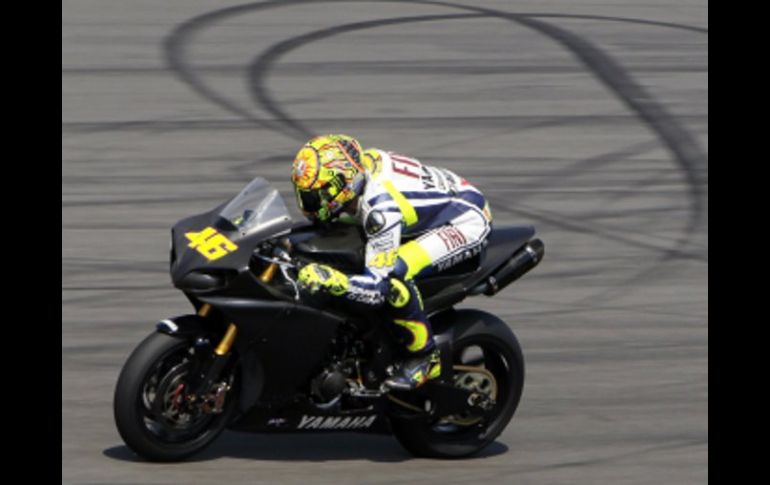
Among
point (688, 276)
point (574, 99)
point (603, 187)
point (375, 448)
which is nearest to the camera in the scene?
point (375, 448)

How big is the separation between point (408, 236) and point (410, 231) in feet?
0.10

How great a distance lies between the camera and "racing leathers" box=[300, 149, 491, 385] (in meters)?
7.91

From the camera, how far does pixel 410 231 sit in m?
8.37

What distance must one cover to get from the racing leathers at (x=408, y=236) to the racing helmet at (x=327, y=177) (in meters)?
0.10

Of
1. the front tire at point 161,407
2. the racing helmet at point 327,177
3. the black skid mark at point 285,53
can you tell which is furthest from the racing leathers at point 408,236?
the black skid mark at point 285,53

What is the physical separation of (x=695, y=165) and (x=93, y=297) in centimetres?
584

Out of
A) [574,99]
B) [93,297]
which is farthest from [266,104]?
[93,297]

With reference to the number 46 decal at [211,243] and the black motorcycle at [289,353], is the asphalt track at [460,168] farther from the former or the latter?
the number 46 decal at [211,243]

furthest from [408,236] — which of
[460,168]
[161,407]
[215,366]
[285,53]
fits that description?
[285,53]

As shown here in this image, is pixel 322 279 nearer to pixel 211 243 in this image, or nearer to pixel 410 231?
pixel 211 243

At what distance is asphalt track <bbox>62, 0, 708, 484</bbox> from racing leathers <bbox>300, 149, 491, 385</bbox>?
0.75m
